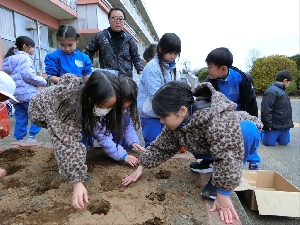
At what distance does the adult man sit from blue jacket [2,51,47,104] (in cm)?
74

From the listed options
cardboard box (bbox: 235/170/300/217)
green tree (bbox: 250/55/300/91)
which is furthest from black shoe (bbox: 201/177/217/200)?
green tree (bbox: 250/55/300/91)

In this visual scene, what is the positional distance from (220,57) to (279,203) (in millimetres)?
1342

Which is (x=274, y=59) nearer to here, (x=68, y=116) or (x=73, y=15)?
(x=73, y=15)

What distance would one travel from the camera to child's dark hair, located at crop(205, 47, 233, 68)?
2617mm

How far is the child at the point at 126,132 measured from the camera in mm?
1721

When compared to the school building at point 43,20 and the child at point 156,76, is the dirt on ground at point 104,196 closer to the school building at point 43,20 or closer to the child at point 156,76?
the child at point 156,76

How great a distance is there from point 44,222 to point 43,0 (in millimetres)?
7816

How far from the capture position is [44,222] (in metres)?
1.45

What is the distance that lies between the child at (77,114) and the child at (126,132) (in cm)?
11

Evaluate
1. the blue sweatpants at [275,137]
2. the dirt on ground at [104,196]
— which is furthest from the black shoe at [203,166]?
the blue sweatpants at [275,137]

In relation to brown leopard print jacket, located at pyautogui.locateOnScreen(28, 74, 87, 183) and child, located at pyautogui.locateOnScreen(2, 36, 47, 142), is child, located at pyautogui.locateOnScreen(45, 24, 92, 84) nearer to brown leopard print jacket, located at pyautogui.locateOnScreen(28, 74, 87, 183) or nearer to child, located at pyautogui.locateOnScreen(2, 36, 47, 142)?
child, located at pyautogui.locateOnScreen(2, 36, 47, 142)

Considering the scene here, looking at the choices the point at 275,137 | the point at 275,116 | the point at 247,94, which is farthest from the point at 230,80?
the point at 275,137

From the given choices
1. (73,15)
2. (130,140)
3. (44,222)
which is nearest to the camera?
(44,222)

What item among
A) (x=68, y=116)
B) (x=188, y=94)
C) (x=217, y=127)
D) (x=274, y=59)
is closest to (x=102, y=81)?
(x=68, y=116)
